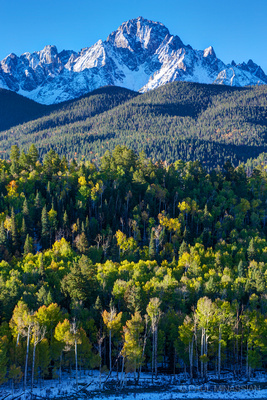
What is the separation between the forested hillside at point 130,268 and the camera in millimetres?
55500

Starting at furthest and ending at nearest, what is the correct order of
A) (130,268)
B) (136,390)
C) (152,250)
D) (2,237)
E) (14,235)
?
1. (152,250)
2. (14,235)
3. (2,237)
4. (130,268)
5. (136,390)

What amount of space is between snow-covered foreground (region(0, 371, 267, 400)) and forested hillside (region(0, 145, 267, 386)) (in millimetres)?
2155

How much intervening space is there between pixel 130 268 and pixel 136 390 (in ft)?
102

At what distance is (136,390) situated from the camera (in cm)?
5131

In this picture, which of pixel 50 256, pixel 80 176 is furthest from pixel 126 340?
pixel 80 176

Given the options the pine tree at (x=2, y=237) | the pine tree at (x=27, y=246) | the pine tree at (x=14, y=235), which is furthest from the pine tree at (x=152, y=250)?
the pine tree at (x=2, y=237)

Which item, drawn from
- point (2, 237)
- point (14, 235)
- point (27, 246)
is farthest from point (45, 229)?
point (2, 237)

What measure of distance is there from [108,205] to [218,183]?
142 ft

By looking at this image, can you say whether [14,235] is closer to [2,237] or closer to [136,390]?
[2,237]

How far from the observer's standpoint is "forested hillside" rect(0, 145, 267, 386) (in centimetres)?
5550

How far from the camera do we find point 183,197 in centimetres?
12419

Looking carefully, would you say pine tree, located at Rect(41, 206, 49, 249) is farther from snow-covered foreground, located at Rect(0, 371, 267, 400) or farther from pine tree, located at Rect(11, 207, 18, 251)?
snow-covered foreground, located at Rect(0, 371, 267, 400)

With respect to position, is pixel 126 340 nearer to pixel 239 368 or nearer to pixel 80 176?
pixel 239 368

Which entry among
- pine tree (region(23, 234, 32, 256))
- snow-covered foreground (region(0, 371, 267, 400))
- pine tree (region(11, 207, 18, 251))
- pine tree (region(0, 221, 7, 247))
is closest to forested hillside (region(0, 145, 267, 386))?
pine tree (region(23, 234, 32, 256))
